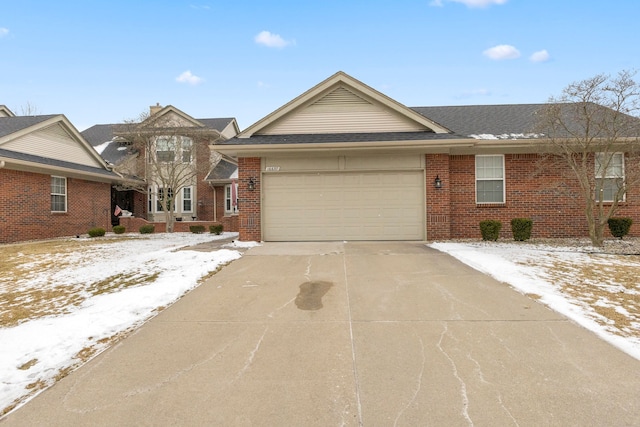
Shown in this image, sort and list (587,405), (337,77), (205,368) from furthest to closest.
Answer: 1. (337,77)
2. (205,368)
3. (587,405)

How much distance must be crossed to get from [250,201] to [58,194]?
1077cm

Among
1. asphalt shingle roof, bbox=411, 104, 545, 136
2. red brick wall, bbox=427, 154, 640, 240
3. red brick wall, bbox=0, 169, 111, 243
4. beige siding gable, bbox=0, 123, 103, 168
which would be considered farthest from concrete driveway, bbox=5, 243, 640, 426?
beige siding gable, bbox=0, 123, 103, 168

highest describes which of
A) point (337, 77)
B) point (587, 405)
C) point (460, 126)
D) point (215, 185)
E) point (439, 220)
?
point (337, 77)

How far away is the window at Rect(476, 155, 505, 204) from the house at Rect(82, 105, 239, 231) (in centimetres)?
1212

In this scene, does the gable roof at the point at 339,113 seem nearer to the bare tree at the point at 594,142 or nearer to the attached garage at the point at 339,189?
the attached garage at the point at 339,189

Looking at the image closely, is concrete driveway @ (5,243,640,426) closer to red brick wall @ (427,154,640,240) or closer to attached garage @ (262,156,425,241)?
attached garage @ (262,156,425,241)

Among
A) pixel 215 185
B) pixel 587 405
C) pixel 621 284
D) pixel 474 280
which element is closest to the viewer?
pixel 587 405

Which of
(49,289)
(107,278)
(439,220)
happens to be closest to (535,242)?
(439,220)

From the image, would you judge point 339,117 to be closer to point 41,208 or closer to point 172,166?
point 172,166

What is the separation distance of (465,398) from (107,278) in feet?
21.3

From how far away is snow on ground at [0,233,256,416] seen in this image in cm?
314

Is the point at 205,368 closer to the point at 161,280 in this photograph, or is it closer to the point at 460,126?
the point at 161,280

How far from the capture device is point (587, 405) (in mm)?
2543

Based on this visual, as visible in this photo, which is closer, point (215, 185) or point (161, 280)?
point (161, 280)
